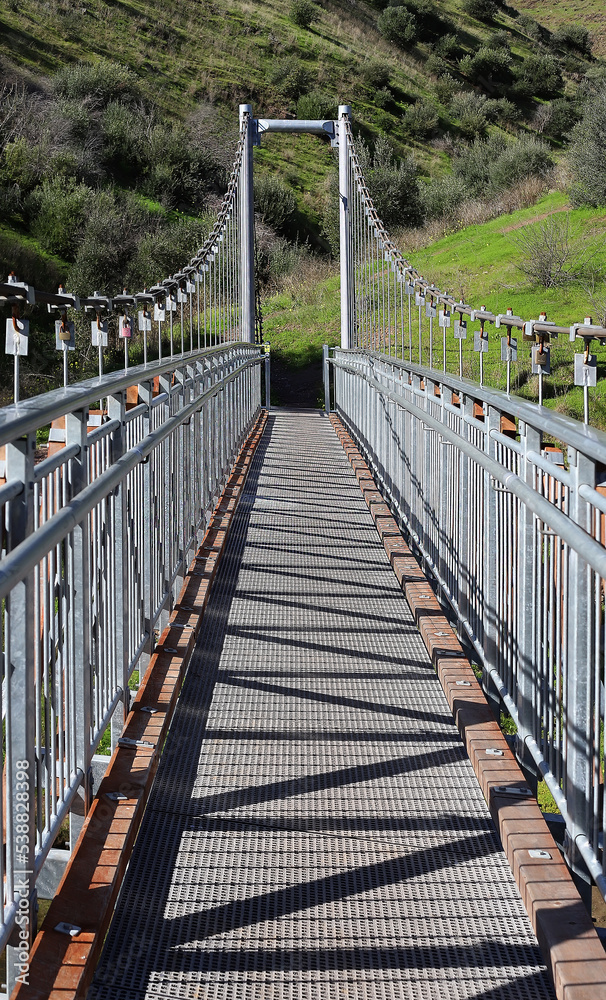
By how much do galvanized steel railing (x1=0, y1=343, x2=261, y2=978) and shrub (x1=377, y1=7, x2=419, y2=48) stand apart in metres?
63.0

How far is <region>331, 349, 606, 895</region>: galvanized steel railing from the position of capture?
2457 millimetres

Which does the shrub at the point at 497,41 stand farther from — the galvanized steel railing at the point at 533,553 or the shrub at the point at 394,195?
the galvanized steel railing at the point at 533,553

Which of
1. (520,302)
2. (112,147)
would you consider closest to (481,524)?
(520,302)

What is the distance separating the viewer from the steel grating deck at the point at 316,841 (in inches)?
98.0

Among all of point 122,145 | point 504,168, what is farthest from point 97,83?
point 504,168

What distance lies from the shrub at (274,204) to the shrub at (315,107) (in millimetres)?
10949

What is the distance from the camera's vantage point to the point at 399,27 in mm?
61938

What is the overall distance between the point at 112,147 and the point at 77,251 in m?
9.49

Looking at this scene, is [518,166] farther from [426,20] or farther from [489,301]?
[426,20]

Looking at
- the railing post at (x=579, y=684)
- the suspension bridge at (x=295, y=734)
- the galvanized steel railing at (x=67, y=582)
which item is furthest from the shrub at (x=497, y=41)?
the railing post at (x=579, y=684)

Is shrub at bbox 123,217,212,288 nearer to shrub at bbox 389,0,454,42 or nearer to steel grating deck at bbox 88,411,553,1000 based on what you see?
steel grating deck at bbox 88,411,553,1000

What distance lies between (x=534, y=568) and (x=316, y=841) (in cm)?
101

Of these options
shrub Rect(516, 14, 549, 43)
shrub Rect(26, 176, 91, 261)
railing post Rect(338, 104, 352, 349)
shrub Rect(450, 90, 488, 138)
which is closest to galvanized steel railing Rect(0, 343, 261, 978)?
railing post Rect(338, 104, 352, 349)

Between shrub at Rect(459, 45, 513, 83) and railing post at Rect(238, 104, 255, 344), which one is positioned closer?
railing post at Rect(238, 104, 255, 344)
